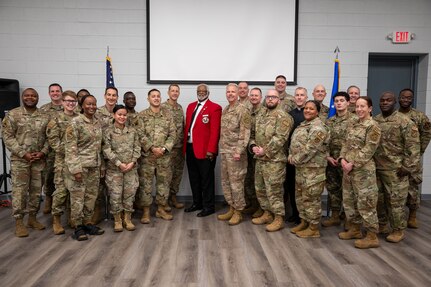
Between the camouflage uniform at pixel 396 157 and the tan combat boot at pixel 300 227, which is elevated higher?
the camouflage uniform at pixel 396 157

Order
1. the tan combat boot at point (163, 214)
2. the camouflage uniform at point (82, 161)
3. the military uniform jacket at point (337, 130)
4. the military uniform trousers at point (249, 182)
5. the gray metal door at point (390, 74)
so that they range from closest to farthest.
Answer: the camouflage uniform at point (82, 161)
the military uniform jacket at point (337, 130)
the tan combat boot at point (163, 214)
the military uniform trousers at point (249, 182)
the gray metal door at point (390, 74)

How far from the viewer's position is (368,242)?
3.12m

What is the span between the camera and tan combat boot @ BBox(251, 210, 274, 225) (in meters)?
3.82

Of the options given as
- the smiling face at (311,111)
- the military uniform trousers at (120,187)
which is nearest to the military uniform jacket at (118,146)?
the military uniform trousers at (120,187)

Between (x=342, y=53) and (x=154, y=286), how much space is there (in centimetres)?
429

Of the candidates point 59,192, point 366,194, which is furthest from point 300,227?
point 59,192

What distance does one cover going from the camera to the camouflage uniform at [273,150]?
352 centimetres

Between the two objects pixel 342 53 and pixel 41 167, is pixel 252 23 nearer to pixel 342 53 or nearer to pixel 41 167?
pixel 342 53

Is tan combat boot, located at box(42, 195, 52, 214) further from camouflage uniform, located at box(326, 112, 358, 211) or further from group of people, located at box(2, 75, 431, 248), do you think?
camouflage uniform, located at box(326, 112, 358, 211)

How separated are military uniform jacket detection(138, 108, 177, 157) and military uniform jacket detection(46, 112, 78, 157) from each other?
2.62 feet

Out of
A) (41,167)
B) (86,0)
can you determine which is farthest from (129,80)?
(41,167)

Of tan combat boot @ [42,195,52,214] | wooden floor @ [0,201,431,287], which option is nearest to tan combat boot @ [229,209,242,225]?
wooden floor @ [0,201,431,287]

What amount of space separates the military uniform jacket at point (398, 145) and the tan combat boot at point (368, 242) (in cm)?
69

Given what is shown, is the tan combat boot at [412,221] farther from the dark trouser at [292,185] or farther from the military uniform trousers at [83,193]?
the military uniform trousers at [83,193]
